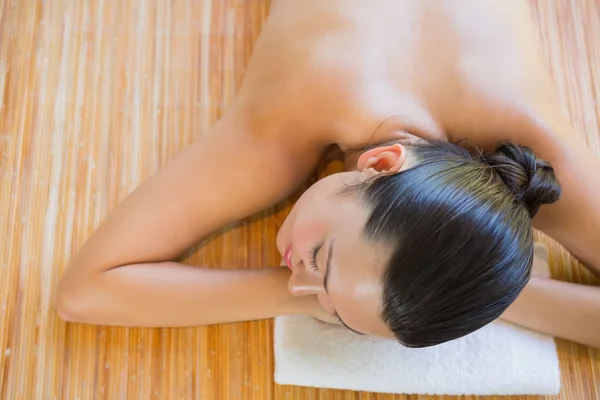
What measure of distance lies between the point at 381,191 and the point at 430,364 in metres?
0.43

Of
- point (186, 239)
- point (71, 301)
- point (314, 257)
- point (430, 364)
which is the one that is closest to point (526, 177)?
point (314, 257)

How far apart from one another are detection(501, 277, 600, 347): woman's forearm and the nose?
0.41 meters

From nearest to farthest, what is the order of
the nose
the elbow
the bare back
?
the nose → the bare back → the elbow

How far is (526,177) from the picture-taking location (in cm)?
63

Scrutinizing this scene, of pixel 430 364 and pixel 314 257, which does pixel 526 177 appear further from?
pixel 430 364

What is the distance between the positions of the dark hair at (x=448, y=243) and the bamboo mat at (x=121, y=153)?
419mm

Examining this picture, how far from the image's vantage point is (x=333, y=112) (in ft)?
2.58

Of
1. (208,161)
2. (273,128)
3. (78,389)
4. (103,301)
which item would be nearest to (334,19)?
(273,128)

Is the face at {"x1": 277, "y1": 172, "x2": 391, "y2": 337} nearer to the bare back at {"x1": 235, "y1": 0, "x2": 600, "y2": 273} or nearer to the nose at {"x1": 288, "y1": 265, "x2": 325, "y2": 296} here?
the nose at {"x1": 288, "y1": 265, "x2": 325, "y2": 296}

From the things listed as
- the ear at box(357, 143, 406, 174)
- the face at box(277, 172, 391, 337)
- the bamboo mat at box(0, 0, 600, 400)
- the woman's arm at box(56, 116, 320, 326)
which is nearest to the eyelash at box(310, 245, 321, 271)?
the face at box(277, 172, 391, 337)

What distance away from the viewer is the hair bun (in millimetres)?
619

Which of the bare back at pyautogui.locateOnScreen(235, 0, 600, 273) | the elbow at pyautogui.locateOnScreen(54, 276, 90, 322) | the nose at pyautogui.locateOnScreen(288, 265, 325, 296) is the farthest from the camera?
the elbow at pyautogui.locateOnScreen(54, 276, 90, 322)

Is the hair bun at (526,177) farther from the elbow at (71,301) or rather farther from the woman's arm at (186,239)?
the elbow at (71,301)

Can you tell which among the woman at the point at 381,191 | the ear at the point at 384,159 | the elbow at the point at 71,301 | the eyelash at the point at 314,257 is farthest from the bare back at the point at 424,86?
the elbow at the point at 71,301
